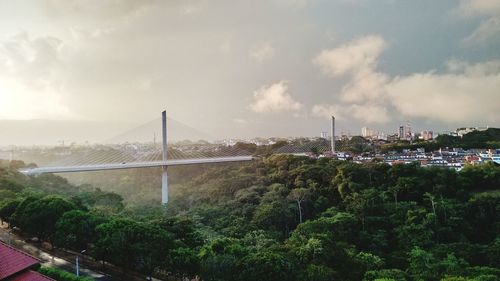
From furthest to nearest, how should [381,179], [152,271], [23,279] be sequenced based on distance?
[381,179], [152,271], [23,279]

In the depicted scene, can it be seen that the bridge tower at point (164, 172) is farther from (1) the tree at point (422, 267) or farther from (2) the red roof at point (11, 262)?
(2) the red roof at point (11, 262)

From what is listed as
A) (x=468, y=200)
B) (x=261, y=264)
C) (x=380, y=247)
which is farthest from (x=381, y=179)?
(x=261, y=264)

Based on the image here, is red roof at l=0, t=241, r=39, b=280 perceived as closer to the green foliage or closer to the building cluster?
the green foliage

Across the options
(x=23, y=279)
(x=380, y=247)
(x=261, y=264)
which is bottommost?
(x=380, y=247)

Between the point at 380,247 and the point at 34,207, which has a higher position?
the point at 34,207

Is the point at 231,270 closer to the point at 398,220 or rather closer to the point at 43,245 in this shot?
the point at 43,245

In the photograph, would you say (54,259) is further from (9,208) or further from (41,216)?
(9,208)

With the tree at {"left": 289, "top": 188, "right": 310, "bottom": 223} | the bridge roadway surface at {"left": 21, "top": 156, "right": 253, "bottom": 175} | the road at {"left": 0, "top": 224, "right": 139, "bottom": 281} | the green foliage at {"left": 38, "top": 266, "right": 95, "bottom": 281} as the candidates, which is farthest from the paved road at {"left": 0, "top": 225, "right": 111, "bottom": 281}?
the tree at {"left": 289, "top": 188, "right": 310, "bottom": 223}
